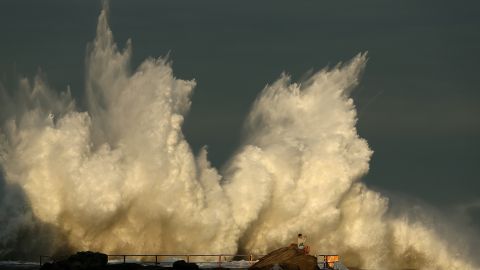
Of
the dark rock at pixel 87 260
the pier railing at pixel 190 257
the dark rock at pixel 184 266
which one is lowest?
the dark rock at pixel 184 266

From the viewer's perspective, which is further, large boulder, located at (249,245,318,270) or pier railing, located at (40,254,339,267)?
pier railing, located at (40,254,339,267)

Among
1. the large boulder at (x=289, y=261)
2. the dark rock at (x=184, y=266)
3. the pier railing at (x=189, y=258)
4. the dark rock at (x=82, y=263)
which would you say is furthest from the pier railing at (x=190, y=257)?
the dark rock at (x=184, y=266)

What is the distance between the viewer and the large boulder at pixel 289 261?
90.8 metres

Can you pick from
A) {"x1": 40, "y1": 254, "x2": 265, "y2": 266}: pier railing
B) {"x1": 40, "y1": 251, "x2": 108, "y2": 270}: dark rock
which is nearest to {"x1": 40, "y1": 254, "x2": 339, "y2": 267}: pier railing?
{"x1": 40, "y1": 254, "x2": 265, "y2": 266}: pier railing

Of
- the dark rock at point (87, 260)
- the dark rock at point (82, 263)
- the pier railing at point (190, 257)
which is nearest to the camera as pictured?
the dark rock at point (82, 263)

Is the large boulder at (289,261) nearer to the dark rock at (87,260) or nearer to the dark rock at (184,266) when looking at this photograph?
the dark rock at (184,266)

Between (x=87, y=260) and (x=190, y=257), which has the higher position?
(x=190, y=257)

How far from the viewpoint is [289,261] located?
91.5 metres

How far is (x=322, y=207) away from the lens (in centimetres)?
11200

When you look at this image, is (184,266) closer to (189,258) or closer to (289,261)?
(289,261)

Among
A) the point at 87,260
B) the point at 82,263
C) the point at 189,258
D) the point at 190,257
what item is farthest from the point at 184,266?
the point at 190,257

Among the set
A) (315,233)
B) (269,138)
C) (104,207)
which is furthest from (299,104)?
(104,207)

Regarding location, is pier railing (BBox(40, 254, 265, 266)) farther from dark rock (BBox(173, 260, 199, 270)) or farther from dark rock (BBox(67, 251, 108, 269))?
dark rock (BBox(173, 260, 199, 270))

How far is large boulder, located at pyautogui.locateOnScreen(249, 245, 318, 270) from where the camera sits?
90812mm
